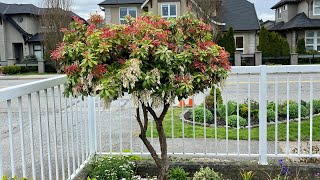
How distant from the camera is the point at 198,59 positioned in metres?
3.24

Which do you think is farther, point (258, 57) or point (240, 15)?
point (240, 15)

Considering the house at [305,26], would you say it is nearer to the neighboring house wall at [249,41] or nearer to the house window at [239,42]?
the neighboring house wall at [249,41]

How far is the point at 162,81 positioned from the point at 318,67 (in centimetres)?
212

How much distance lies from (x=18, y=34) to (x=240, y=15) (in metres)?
19.9

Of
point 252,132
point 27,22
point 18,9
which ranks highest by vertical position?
point 18,9

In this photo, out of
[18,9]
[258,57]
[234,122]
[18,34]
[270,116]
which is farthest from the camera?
[18,9]

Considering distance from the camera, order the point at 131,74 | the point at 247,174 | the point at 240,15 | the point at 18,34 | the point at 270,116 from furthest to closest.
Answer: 1. the point at 18,34
2. the point at 240,15
3. the point at 270,116
4. the point at 247,174
5. the point at 131,74

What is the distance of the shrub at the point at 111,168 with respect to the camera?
4.14 meters

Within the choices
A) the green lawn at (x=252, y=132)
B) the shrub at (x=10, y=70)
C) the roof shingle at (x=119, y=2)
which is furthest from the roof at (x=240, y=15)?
the green lawn at (x=252, y=132)

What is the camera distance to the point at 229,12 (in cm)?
3139

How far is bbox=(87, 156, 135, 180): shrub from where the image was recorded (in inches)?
163

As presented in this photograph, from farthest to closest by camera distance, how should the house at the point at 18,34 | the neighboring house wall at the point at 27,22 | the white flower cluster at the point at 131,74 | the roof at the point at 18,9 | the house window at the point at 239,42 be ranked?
1. the neighboring house wall at the point at 27,22
2. the roof at the point at 18,9
3. the house at the point at 18,34
4. the house window at the point at 239,42
5. the white flower cluster at the point at 131,74

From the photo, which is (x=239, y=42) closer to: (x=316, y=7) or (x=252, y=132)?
(x=316, y=7)

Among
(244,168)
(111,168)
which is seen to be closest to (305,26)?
(244,168)
